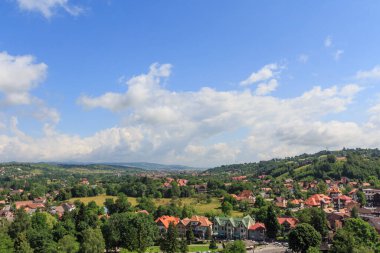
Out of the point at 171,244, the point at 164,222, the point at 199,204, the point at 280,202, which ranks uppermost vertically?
the point at 280,202

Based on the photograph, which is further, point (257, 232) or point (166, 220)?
point (166, 220)

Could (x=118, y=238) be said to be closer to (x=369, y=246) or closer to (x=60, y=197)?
(x=369, y=246)

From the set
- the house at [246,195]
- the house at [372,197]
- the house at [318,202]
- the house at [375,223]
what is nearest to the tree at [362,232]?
the house at [375,223]

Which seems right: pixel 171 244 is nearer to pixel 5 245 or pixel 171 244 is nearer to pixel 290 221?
pixel 5 245

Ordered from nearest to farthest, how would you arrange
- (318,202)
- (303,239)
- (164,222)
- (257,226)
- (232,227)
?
(303,239)
(257,226)
(232,227)
(164,222)
(318,202)

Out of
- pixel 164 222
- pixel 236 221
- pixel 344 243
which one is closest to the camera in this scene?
pixel 344 243

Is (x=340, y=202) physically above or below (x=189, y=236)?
above

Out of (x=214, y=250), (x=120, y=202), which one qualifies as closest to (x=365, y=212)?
(x=214, y=250)

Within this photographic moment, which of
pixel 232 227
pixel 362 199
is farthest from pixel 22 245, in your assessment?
pixel 362 199
